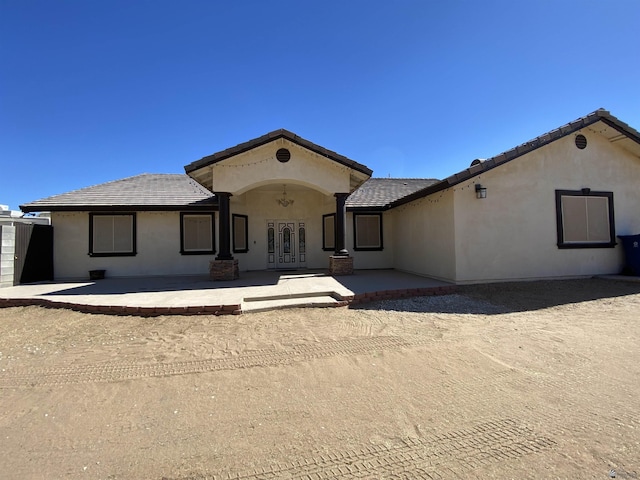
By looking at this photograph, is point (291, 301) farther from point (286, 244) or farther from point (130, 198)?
point (130, 198)

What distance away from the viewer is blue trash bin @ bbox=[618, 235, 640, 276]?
9.55 m

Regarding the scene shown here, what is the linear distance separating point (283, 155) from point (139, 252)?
22.8 feet

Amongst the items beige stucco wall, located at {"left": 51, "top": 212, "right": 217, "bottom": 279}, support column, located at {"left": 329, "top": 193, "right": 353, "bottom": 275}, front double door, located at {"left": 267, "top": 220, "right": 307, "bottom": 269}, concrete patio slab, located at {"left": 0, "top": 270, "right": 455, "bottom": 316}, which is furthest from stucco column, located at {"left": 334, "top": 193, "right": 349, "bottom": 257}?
beige stucco wall, located at {"left": 51, "top": 212, "right": 217, "bottom": 279}

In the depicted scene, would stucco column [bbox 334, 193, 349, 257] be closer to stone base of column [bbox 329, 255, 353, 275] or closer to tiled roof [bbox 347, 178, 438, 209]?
stone base of column [bbox 329, 255, 353, 275]

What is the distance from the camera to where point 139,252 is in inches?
488

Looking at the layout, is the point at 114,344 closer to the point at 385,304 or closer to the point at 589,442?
the point at 385,304

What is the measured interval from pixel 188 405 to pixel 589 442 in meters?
3.46

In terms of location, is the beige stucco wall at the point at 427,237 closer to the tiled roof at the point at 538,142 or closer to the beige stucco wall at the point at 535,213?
the beige stucco wall at the point at 535,213

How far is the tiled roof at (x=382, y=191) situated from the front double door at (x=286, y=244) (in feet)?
8.54

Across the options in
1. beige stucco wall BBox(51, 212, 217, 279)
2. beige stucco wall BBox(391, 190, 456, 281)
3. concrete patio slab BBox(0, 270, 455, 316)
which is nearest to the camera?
concrete patio slab BBox(0, 270, 455, 316)

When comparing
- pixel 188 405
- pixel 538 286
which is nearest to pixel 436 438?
pixel 188 405

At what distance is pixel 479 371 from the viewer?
12.4 ft

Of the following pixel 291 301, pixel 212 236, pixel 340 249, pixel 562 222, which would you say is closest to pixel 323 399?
pixel 291 301

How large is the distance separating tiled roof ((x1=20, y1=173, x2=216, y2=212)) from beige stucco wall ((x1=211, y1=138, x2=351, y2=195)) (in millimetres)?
2493
